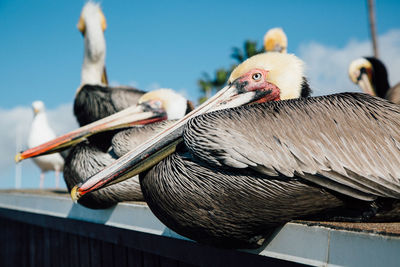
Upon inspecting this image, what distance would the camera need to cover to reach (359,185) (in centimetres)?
128

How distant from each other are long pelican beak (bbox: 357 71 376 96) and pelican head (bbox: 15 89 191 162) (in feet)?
10.5

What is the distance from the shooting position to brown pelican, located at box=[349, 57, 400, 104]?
203 inches

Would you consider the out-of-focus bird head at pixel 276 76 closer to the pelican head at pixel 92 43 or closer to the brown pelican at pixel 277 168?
the brown pelican at pixel 277 168

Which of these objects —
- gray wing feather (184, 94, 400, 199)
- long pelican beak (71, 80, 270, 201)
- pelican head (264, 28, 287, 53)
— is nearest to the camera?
gray wing feather (184, 94, 400, 199)

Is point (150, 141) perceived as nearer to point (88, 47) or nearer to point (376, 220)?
point (376, 220)

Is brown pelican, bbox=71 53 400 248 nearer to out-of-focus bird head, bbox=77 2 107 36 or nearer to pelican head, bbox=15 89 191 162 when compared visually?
pelican head, bbox=15 89 191 162

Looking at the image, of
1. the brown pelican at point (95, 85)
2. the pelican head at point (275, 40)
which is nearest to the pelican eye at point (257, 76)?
the brown pelican at point (95, 85)

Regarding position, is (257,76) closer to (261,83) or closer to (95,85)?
(261,83)

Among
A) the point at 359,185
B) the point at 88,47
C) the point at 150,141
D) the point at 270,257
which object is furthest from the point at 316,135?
the point at 88,47

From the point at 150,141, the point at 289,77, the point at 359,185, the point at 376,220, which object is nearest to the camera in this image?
the point at 359,185

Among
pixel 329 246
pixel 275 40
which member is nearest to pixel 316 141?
pixel 329 246

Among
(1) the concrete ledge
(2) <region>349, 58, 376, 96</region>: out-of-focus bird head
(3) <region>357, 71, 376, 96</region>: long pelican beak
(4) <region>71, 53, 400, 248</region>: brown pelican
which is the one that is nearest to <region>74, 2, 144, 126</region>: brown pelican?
(1) the concrete ledge

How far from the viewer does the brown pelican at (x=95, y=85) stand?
11.0 ft

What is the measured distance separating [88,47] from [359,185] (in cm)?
361
